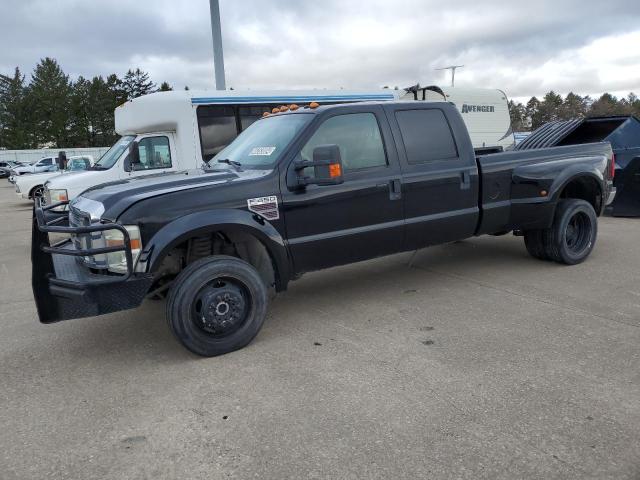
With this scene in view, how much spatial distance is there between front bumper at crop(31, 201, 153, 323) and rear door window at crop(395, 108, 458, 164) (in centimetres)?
263

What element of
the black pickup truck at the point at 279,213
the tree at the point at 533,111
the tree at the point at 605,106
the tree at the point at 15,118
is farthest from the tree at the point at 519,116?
the black pickup truck at the point at 279,213

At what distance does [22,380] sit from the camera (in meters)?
3.55

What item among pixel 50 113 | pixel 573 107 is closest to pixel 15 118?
pixel 50 113

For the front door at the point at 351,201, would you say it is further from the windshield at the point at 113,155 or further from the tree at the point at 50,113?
the tree at the point at 50,113

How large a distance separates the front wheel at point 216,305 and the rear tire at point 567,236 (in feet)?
11.8

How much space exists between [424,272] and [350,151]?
7.03ft

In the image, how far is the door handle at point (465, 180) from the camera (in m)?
4.93

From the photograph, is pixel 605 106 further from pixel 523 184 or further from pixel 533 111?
pixel 523 184

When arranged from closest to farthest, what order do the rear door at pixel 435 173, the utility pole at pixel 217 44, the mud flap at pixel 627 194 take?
the rear door at pixel 435 173
the mud flap at pixel 627 194
the utility pole at pixel 217 44

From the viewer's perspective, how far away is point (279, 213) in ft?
13.2

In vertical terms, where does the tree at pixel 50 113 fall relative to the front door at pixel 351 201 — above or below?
above

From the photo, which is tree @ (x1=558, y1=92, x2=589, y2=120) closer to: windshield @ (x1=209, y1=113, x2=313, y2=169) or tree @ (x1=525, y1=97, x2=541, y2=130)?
tree @ (x1=525, y1=97, x2=541, y2=130)

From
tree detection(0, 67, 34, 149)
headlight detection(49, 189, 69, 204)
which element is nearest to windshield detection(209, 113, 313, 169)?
headlight detection(49, 189, 69, 204)

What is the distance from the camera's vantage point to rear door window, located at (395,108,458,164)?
4703 mm
